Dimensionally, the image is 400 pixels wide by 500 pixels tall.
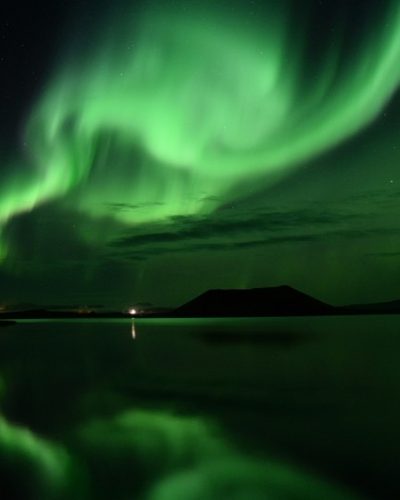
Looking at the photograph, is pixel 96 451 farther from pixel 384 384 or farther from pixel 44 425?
pixel 384 384

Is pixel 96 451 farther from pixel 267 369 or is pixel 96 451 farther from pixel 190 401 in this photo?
pixel 267 369

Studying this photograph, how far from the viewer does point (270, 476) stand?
1006 cm

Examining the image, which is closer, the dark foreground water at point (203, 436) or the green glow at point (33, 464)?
the green glow at point (33, 464)

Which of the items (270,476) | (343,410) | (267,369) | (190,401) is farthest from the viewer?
(267,369)

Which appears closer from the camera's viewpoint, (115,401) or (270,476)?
(270,476)

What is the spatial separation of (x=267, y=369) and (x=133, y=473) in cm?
1767

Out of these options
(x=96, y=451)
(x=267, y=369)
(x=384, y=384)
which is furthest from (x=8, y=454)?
(x=267, y=369)

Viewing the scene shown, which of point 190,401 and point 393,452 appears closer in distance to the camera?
point 393,452

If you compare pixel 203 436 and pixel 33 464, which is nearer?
pixel 33 464

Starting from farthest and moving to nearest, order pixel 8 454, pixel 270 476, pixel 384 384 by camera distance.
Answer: pixel 384 384 → pixel 8 454 → pixel 270 476

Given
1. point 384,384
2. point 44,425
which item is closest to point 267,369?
point 384,384

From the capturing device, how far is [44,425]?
14.8m

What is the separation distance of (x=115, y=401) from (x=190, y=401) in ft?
7.79

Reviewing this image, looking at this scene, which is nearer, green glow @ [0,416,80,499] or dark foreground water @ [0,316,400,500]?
green glow @ [0,416,80,499]
